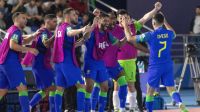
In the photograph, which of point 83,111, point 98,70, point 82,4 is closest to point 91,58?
point 98,70

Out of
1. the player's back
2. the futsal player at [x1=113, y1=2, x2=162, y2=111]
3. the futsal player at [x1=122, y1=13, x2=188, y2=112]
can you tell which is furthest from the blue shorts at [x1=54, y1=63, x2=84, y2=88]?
the futsal player at [x1=113, y1=2, x2=162, y2=111]

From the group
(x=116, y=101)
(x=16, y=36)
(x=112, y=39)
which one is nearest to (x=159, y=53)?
(x=112, y=39)

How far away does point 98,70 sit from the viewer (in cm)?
1359

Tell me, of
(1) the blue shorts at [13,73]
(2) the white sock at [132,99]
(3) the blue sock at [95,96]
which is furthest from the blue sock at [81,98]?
(2) the white sock at [132,99]

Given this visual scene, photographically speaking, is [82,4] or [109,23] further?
[82,4]

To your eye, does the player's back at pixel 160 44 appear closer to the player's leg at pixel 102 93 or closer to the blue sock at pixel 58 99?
the player's leg at pixel 102 93

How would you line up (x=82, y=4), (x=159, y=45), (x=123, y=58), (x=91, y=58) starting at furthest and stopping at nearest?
(x=82, y=4) → (x=123, y=58) → (x=91, y=58) → (x=159, y=45)

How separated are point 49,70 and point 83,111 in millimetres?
1337

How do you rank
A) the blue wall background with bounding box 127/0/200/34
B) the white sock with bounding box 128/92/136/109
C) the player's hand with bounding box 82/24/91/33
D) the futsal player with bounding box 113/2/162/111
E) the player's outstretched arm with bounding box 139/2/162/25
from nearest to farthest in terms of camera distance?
the player's hand with bounding box 82/24/91/33
the player's outstretched arm with bounding box 139/2/162/25
the futsal player with bounding box 113/2/162/111
the white sock with bounding box 128/92/136/109
the blue wall background with bounding box 127/0/200/34

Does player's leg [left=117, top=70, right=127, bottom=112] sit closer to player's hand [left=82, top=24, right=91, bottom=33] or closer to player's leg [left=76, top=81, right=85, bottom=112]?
player's leg [left=76, top=81, right=85, bottom=112]

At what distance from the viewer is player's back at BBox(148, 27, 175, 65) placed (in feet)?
41.9

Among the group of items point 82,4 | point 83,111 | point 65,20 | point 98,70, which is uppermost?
point 82,4

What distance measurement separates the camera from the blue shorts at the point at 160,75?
42.0 ft

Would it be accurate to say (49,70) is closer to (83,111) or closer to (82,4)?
(83,111)
